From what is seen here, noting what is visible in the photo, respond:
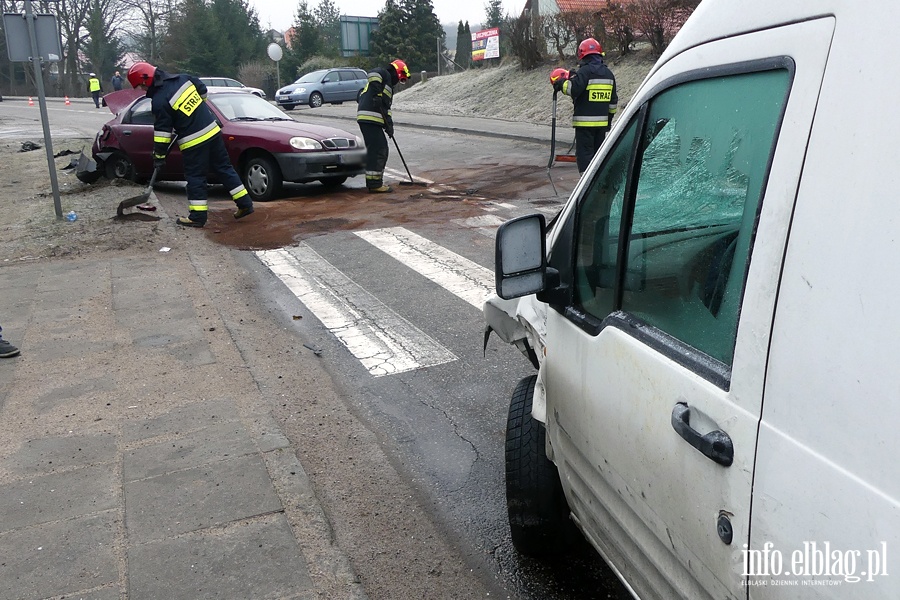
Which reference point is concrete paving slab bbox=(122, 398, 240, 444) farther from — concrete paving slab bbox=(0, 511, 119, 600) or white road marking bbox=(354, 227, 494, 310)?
white road marking bbox=(354, 227, 494, 310)

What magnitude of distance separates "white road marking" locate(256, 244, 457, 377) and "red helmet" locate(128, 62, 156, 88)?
2.66 meters

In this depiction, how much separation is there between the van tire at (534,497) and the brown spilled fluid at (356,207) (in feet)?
20.5

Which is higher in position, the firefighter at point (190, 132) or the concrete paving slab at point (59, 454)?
the firefighter at point (190, 132)

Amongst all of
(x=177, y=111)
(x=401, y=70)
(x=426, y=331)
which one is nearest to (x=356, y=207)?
(x=401, y=70)

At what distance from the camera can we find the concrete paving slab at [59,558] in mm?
3115

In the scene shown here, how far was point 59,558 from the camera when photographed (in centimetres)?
329

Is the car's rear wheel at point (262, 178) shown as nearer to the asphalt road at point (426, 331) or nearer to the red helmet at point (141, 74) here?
the asphalt road at point (426, 331)

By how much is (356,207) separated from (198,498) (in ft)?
24.8

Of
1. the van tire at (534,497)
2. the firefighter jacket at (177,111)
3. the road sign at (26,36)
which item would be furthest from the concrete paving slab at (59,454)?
the road sign at (26,36)

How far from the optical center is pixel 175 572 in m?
3.19

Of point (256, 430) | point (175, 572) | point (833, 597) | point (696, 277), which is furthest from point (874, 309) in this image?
point (256, 430)

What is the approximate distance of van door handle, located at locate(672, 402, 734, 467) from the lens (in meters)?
1.71

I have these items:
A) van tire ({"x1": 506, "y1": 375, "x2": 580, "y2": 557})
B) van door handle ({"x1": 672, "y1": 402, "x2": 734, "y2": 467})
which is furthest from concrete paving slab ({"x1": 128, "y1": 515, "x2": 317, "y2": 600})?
van door handle ({"x1": 672, "y1": 402, "x2": 734, "y2": 467})

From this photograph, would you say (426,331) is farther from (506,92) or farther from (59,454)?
(506,92)
